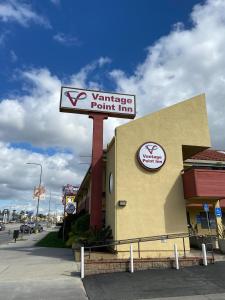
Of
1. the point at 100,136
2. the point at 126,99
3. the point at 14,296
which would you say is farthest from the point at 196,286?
the point at 126,99

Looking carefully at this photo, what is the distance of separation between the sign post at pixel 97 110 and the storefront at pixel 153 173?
2.05 feet

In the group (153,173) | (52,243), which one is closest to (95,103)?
(153,173)

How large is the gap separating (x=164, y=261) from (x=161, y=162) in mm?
5332

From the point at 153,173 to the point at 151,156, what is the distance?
2.82ft

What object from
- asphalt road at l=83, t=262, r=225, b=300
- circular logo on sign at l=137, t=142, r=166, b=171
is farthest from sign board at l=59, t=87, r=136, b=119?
asphalt road at l=83, t=262, r=225, b=300

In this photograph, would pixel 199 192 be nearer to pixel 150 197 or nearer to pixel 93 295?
pixel 150 197

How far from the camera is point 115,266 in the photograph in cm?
1259

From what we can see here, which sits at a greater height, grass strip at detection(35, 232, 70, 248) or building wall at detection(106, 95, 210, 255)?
building wall at detection(106, 95, 210, 255)

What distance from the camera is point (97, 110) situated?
19.5 meters

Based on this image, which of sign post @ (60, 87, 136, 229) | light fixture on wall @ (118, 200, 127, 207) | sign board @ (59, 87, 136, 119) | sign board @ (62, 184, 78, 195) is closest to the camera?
light fixture on wall @ (118, 200, 127, 207)

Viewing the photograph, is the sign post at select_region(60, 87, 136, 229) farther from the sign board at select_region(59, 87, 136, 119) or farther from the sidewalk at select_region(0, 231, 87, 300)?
the sidewalk at select_region(0, 231, 87, 300)

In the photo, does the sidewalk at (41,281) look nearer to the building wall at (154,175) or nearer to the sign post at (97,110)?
the building wall at (154,175)

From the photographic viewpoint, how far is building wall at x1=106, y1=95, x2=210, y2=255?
15875 millimetres

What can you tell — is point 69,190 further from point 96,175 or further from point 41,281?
point 41,281
